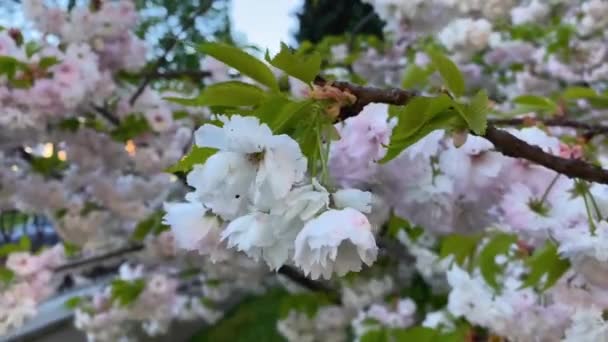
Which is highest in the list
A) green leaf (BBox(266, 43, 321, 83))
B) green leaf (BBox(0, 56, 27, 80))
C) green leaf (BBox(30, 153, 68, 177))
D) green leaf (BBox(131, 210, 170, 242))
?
green leaf (BBox(0, 56, 27, 80))

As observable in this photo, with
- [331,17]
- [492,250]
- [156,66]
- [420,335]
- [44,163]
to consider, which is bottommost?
[420,335]

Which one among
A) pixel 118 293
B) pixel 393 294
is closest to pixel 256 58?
pixel 118 293

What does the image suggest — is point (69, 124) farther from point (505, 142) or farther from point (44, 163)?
point (505, 142)

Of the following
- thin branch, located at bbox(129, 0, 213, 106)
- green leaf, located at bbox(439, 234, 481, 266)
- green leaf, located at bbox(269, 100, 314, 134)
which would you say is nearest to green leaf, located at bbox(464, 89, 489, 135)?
green leaf, located at bbox(269, 100, 314, 134)

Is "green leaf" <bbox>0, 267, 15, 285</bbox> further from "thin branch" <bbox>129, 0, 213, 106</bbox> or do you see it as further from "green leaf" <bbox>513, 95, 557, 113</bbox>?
"green leaf" <bbox>513, 95, 557, 113</bbox>

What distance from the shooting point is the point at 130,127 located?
1.83 m

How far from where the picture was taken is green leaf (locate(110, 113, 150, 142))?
1.82 metres

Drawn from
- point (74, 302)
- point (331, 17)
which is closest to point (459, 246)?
point (74, 302)

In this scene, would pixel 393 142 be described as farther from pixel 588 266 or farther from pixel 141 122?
pixel 141 122

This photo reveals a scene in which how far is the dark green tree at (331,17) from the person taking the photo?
4.38 metres

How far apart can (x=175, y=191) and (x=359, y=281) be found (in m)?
0.73

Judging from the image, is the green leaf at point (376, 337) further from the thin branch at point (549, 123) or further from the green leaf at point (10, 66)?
the green leaf at point (10, 66)

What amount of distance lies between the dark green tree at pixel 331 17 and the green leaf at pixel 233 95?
3.81 meters

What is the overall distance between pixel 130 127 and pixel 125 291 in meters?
0.55
